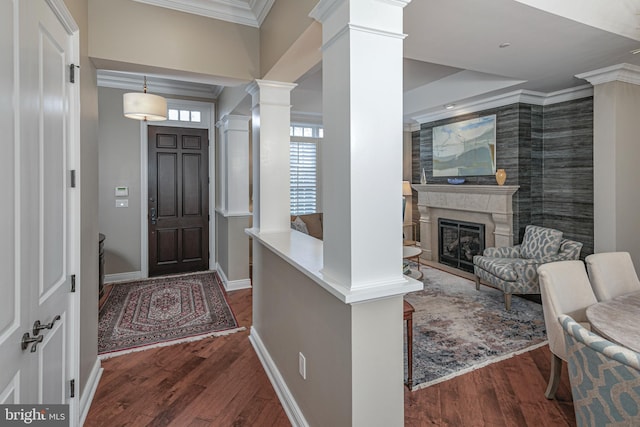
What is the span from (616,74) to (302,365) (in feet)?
13.2

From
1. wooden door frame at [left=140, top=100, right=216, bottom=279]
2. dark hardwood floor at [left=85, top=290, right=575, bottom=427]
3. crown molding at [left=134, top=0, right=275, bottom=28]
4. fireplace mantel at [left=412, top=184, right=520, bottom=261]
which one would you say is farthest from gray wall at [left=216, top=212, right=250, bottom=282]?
fireplace mantel at [left=412, top=184, right=520, bottom=261]

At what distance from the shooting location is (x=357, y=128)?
1.39 m

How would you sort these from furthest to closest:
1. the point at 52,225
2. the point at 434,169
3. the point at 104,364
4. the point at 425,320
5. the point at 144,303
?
the point at 434,169 → the point at 144,303 → the point at 425,320 → the point at 104,364 → the point at 52,225

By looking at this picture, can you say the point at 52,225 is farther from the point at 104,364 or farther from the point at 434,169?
the point at 434,169

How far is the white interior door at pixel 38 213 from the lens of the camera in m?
1.17

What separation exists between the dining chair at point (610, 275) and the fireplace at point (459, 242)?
8.57 ft

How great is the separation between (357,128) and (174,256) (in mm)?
4629

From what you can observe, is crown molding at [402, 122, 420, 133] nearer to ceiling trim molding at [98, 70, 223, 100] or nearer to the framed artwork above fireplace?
the framed artwork above fireplace

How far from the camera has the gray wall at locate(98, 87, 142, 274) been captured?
4738 mm

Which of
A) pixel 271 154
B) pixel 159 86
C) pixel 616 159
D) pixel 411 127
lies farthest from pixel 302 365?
pixel 411 127

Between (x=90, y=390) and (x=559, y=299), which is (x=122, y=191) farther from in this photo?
(x=559, y=299)

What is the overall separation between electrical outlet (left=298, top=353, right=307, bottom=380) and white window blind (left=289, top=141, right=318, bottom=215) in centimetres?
480

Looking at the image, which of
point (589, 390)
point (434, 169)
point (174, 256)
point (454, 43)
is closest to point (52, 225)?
Result: point (589, 390)

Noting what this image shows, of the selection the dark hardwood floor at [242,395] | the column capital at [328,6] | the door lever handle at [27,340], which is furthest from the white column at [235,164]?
the door lever handle at [27,340]
